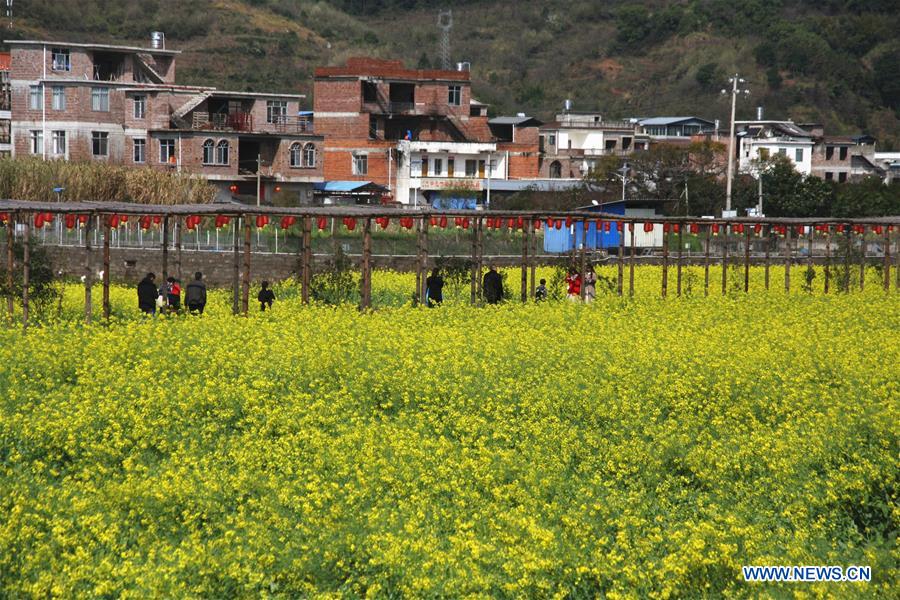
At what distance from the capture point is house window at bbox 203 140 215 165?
6656 centimetres

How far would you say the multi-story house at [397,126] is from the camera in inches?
2911

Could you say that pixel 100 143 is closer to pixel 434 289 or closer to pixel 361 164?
pixel 361 164

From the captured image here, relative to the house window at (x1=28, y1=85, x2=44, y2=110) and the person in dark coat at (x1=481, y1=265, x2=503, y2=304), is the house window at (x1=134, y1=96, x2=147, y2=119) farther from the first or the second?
the person in dark coat at (x1=481, y1=265, x2=503, y2=304)

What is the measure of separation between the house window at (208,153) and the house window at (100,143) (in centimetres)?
471

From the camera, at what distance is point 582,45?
133500mm

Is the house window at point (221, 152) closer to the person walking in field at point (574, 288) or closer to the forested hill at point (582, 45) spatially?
the person walking in field at point (574, 288)

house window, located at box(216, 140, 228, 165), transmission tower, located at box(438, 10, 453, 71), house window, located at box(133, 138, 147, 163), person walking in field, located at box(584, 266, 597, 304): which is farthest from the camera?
transmission tower, located at box(438, 10, 453, 71)

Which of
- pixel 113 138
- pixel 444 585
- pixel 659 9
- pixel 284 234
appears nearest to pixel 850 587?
pixel 444 585

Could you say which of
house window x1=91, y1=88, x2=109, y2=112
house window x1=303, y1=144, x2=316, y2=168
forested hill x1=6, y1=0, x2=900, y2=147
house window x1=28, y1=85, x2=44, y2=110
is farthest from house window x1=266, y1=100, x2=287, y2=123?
forested hill x1=6, y1=0, x2=900, y2=147

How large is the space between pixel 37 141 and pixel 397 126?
20181 mm

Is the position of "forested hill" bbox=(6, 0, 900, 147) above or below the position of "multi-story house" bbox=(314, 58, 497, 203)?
above

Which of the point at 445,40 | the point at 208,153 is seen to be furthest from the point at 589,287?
the point at 445,40

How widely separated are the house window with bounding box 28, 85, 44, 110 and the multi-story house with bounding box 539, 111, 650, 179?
105ft

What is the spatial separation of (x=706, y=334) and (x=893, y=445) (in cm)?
939
